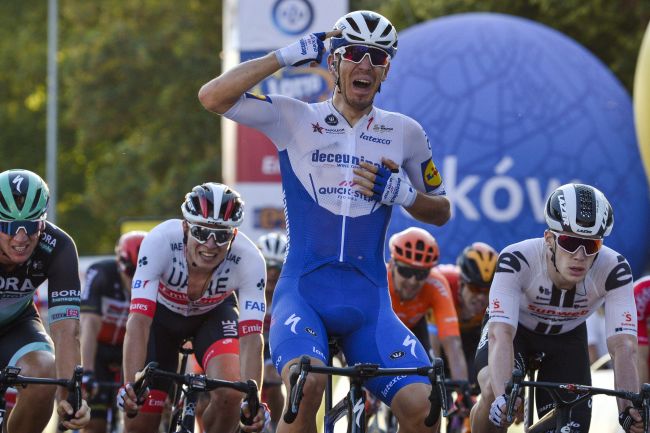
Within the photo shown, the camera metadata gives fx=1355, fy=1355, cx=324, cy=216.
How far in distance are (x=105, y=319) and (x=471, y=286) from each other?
3.28 metres

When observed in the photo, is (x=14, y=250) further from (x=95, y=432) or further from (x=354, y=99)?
(x=95, y=432)

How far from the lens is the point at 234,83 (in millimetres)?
7246

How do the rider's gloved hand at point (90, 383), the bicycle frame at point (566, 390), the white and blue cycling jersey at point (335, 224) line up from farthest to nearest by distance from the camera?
1. the rider's gloved hand at point (90, 383)
2. the white and blue cycling jersey at point (335, 224)
3. the bicycle frame at point (566, 390)

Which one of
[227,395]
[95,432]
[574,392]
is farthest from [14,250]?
[95,432]

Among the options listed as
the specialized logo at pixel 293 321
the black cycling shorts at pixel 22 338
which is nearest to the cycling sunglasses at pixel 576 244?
the specialized logo at pixel 293 321

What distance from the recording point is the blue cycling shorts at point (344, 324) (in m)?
6.95

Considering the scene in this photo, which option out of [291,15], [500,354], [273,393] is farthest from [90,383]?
[291,15]

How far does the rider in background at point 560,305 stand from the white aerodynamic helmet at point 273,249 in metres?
3.63

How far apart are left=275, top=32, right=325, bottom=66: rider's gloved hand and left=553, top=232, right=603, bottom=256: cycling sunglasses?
1.66m

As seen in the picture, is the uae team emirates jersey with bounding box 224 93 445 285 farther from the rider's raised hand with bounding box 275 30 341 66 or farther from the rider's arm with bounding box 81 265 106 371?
the rider's arm with bounding box 81 265 106 371

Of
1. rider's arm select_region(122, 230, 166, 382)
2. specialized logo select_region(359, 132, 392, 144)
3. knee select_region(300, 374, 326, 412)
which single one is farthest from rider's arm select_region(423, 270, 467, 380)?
knee select_region(300, 374, 326, 412)

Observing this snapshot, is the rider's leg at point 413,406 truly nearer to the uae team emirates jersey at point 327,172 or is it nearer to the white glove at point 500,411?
the white glove at point 500,411

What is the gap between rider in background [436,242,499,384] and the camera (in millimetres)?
11461

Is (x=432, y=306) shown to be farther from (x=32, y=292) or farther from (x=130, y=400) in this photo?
(x=130, y=400)
